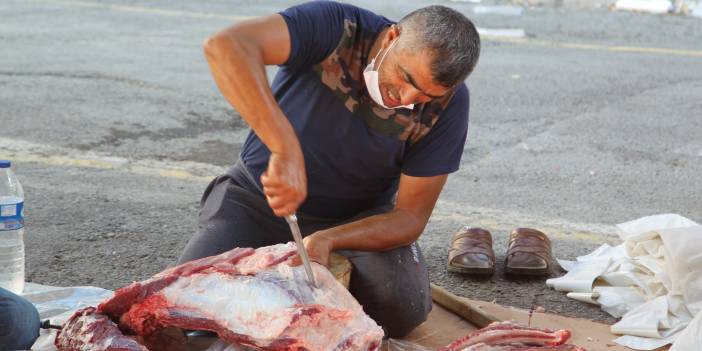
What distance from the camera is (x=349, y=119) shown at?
3.52 metres

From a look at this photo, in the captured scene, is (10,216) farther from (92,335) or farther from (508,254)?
(508,254)

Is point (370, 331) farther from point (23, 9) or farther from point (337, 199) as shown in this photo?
point (23, 9)

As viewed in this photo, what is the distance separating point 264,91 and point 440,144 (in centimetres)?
86

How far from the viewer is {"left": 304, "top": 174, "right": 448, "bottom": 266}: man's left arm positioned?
347 centimetres

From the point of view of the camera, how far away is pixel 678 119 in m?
7.30

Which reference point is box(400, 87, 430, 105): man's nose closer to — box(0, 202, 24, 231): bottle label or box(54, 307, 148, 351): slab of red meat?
box(54, 307, 148, 351): slab of red meat

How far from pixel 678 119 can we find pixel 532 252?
138 inches

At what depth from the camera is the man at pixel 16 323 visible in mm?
3086

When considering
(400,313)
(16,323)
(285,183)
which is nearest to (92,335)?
(16,323)

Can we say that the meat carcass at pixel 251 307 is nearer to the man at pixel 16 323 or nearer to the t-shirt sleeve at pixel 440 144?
the man at pixel 16 323

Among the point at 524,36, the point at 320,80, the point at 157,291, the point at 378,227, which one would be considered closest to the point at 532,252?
the point at 378,227

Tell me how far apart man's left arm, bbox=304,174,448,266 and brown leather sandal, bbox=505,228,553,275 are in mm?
822

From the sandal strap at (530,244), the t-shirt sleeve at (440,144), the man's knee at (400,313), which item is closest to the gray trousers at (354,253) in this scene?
the man's knee at (400,313)

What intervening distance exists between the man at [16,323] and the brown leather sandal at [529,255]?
206cm
